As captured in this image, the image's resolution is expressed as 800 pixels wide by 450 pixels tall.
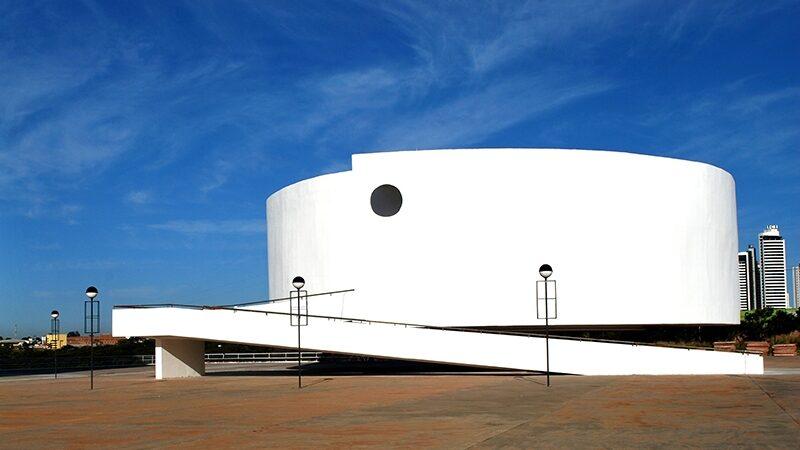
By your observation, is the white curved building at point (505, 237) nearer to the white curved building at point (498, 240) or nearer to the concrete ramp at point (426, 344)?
the white curved building at point (498, 240)

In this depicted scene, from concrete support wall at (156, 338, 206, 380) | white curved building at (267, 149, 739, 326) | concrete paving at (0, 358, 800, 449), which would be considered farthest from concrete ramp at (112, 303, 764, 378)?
white curved building at (267, 149, 739, 326)

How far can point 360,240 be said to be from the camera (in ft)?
118

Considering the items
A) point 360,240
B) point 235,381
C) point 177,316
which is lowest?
point 235,381

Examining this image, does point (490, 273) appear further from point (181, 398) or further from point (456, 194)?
point (181, 398)

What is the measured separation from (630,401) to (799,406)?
3068 millimetres

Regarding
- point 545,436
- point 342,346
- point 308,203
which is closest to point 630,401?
point 545,436

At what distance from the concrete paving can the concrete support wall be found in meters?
5.73

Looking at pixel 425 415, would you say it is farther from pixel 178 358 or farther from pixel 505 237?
pixel 505 237

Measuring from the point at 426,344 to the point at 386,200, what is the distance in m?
8.89

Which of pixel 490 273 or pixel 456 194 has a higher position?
pixel 456 194

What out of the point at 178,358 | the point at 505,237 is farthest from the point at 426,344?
the point at 178,358

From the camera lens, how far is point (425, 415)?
15.3 m

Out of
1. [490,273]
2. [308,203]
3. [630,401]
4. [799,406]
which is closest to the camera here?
[799,406]

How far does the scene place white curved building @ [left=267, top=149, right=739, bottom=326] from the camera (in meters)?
35.0
